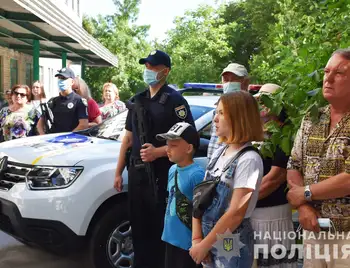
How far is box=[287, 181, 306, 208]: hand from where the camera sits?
2355mm

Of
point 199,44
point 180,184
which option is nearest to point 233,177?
point 180,184

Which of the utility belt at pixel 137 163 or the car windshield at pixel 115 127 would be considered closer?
the utility belt at pixel 137 163

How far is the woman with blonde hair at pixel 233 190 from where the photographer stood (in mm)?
2279

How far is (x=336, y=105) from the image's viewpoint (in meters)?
2.33

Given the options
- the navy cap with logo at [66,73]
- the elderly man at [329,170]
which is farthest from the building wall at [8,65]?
the elderly man at [329,170]

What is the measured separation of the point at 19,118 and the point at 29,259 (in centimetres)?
235

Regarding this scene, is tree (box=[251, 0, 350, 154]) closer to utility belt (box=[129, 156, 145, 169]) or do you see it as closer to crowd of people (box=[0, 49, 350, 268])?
crowd of people (box=[0, 49, 350, 268])

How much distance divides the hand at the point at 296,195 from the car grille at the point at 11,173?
2.45 m

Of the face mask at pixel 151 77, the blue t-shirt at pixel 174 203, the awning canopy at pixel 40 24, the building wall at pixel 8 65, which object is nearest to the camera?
the blue t-shirt at pixel 174 203

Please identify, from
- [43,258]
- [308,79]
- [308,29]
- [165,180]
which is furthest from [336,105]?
[43,258]

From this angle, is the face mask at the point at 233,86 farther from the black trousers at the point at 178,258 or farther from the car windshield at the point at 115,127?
the black trousers at the point at 178,258

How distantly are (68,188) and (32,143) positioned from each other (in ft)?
3.38

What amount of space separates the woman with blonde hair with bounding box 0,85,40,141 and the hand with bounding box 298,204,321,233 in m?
4.89

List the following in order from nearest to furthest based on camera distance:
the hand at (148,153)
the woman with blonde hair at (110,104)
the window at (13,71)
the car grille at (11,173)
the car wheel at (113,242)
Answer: the hand at (148,153), the car wheel at (113,242), the car grille at (11,173), the woman with blonde hair at (110,104), the window at (13,71)
